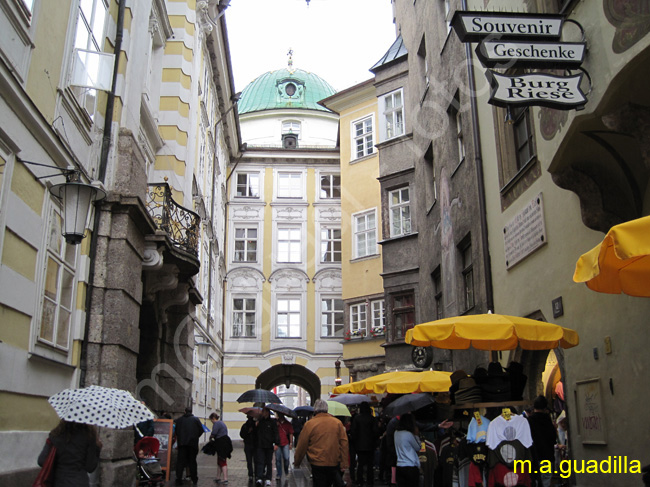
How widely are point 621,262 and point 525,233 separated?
628 centimetres

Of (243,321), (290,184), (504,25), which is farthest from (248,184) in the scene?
(504,25)

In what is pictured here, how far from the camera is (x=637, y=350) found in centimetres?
803

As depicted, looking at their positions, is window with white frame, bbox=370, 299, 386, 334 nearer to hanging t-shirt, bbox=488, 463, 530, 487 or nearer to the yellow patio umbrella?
the yellow patio umbrella

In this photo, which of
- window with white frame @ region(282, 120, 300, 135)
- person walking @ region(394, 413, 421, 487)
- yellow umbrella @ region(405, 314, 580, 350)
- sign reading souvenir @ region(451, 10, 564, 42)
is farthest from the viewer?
window with white frame @ region(282, 120, 300, 135)

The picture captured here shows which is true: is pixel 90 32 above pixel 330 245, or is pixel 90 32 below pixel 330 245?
below

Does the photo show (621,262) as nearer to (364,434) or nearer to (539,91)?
(539,91)

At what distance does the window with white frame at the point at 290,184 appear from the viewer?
4100cm

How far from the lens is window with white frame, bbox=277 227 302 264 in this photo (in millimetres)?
39688

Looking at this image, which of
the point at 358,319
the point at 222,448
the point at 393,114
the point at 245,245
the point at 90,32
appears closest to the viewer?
the point at 90,32

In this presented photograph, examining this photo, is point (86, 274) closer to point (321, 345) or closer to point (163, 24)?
point (163, 24)

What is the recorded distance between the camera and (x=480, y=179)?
14.7m

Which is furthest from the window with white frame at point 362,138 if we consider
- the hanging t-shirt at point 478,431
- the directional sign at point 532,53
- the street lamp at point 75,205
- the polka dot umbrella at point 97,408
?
the polka dot umbrella at point 97,408

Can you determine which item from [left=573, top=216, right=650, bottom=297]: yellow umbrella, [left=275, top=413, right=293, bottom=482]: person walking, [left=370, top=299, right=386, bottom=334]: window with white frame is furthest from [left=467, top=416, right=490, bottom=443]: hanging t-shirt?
[left=370, top=299, right=386, bottom=334]: window with white frame

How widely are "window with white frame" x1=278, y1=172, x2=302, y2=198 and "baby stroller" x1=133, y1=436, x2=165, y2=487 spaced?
2953 cm
